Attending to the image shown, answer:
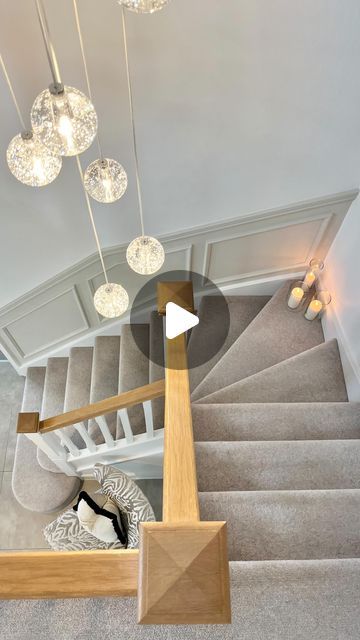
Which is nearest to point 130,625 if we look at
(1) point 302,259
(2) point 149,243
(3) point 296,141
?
(2) point 149,243

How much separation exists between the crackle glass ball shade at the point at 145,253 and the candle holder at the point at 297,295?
1.57 metres

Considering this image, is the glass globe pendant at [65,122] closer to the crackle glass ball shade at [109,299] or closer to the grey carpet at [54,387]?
the crackle glass ball shade at [109,299]

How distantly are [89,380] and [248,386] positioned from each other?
139 cm

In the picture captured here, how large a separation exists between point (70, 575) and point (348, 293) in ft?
7.09

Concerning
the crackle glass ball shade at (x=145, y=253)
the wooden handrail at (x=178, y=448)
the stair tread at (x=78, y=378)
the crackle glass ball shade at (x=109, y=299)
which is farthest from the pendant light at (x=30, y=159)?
the stair tread at (x=78, y=378)

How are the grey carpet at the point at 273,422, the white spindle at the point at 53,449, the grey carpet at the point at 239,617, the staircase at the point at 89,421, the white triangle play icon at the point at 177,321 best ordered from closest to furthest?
the grey carpet at the point at 239,617
the white triangle play icon at the point at 177,321
the grey carpet at the point at 273,422
the white spindle at the point at 53,449
the staircase at the point at 89,421

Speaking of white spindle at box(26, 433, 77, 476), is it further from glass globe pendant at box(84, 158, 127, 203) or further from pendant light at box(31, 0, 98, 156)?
pendant light at box(31, 0, 98, 156)

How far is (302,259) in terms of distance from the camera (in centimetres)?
305

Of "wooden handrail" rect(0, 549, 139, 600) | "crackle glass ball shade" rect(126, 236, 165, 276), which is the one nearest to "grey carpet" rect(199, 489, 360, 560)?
"wooden handrail" rect(0, 549, 139, 600)

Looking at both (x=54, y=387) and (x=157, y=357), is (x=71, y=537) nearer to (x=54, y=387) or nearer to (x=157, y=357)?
(x=157, y=357)

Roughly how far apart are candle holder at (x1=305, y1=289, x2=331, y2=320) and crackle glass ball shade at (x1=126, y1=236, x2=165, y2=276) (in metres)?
1.58

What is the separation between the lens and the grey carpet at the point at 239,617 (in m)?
1.29

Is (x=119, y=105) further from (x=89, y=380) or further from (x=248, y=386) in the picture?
(x=89, y=380)

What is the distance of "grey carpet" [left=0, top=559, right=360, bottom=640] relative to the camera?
1290mm
